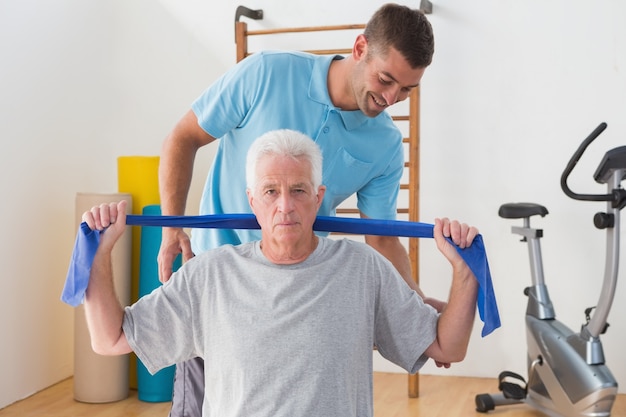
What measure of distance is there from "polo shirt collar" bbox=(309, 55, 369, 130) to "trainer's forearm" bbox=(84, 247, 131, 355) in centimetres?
68

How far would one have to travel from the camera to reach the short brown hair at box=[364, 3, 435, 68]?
6.55 feet

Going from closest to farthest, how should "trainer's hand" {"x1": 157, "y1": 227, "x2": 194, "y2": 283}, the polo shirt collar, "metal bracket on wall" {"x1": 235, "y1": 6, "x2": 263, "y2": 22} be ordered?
"trainer's hand" {"x1": 157, "y1": 227, "x2": 194, "y2": 283} → the polo shirt collar → "metal bracket on wall" {"x1": 235, "y1": 6, "x2": 263, "y2": 22}

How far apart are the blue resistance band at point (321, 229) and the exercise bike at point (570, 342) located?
1.60 metres

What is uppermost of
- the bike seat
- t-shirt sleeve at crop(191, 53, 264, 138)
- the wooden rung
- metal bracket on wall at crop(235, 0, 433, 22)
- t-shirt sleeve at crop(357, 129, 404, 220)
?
metal bracket on wall at crop(235, 0, 433, 22)

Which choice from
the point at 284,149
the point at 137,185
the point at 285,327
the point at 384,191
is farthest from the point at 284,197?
the point at 137,185

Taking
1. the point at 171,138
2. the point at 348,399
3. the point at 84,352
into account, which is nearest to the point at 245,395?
the point at 348,399

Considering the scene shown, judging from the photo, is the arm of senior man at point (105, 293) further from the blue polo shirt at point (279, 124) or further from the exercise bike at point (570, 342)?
the exercise bike at point (570, 342)

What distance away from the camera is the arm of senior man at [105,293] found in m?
1.82

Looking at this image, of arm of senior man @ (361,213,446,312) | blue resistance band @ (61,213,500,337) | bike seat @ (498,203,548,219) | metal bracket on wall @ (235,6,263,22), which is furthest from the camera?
metal bracket on wall @ (235,6,263,22)

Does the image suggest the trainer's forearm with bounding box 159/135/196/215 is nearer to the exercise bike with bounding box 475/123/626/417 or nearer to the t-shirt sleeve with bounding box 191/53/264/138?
the t-shirt sleeve with bounding box 191/53/264/138

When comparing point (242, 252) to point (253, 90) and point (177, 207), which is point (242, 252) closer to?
point (177, 207)

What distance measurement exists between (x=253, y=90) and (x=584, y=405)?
210 cm

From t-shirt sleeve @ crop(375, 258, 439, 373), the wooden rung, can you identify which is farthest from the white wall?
t-shirt sleeve @ crop(375, 258, 439, 373)

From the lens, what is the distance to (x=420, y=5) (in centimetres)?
430
